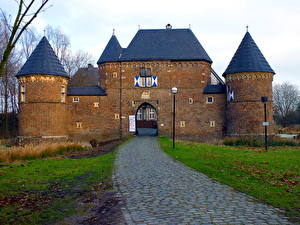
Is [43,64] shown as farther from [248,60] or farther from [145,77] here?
[248,60]

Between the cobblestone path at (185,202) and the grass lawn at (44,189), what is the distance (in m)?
1.06

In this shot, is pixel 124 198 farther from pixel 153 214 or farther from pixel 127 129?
pixel 127 129

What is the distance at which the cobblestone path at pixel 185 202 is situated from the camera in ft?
17.1

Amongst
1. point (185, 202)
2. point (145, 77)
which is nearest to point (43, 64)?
point (145, 77)

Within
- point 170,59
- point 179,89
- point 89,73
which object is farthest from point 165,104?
point 89,73

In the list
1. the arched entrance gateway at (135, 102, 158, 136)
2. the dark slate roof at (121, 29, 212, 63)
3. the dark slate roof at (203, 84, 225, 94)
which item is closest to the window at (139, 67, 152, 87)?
the dark slate roof at (121, 29, 212, 63)

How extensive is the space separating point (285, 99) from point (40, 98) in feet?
192

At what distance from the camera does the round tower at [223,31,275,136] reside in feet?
89.0

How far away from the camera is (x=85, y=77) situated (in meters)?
44.9

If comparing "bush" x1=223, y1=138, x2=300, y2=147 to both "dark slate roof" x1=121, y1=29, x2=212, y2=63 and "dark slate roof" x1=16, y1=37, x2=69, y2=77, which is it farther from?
"dark slate roof" x1=16, y1=37, x2=69, y2=77

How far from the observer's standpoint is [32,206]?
21.4ft

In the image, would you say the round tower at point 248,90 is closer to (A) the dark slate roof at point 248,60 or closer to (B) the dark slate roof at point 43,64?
(A) the dark slate roof at point 248,60

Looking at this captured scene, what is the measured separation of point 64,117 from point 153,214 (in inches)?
985

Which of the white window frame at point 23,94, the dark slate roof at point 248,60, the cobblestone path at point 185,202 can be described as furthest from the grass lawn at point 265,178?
the white window frame at point 23,94
